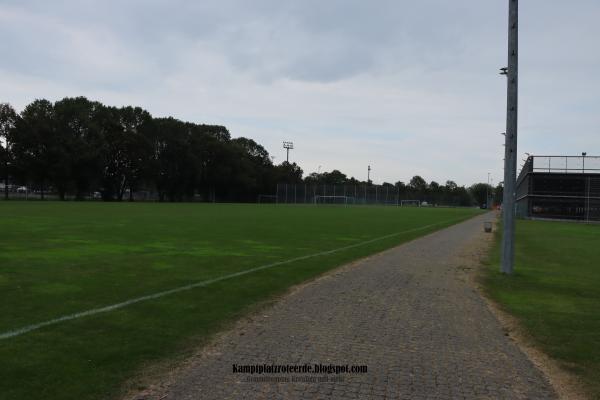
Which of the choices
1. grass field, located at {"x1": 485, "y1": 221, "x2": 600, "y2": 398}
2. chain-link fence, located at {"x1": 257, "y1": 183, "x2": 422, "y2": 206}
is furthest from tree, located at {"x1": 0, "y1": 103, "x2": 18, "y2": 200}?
grass field, located at {"x1": 485, "y1": 221, "x2": 600, "y2": 398}

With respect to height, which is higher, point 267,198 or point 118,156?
point 118,156

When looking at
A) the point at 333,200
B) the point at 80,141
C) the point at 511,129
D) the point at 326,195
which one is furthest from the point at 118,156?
the point at 511,129

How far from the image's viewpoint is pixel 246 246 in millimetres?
17391

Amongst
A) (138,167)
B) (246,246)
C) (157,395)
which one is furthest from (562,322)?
(138,167)

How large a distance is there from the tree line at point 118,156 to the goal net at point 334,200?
12.0m

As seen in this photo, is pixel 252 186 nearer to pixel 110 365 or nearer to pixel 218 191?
pixel 218 191

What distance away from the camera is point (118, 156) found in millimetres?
95062

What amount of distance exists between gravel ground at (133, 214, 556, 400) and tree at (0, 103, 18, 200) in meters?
80.9

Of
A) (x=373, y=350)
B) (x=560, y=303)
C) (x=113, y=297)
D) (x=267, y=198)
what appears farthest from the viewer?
(x=267, y=198)

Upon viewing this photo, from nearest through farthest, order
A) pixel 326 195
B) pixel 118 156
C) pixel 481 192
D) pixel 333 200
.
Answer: pixel 118 156, pixel 326 195, pixel 333 200, pixel 481 192

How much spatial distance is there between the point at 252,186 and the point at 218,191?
8.67 metres

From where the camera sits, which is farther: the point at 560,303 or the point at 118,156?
the point at 118,156

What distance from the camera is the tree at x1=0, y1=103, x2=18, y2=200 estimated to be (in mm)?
78125

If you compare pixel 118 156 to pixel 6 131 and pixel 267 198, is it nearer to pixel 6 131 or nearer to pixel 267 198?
pixel 6 131
